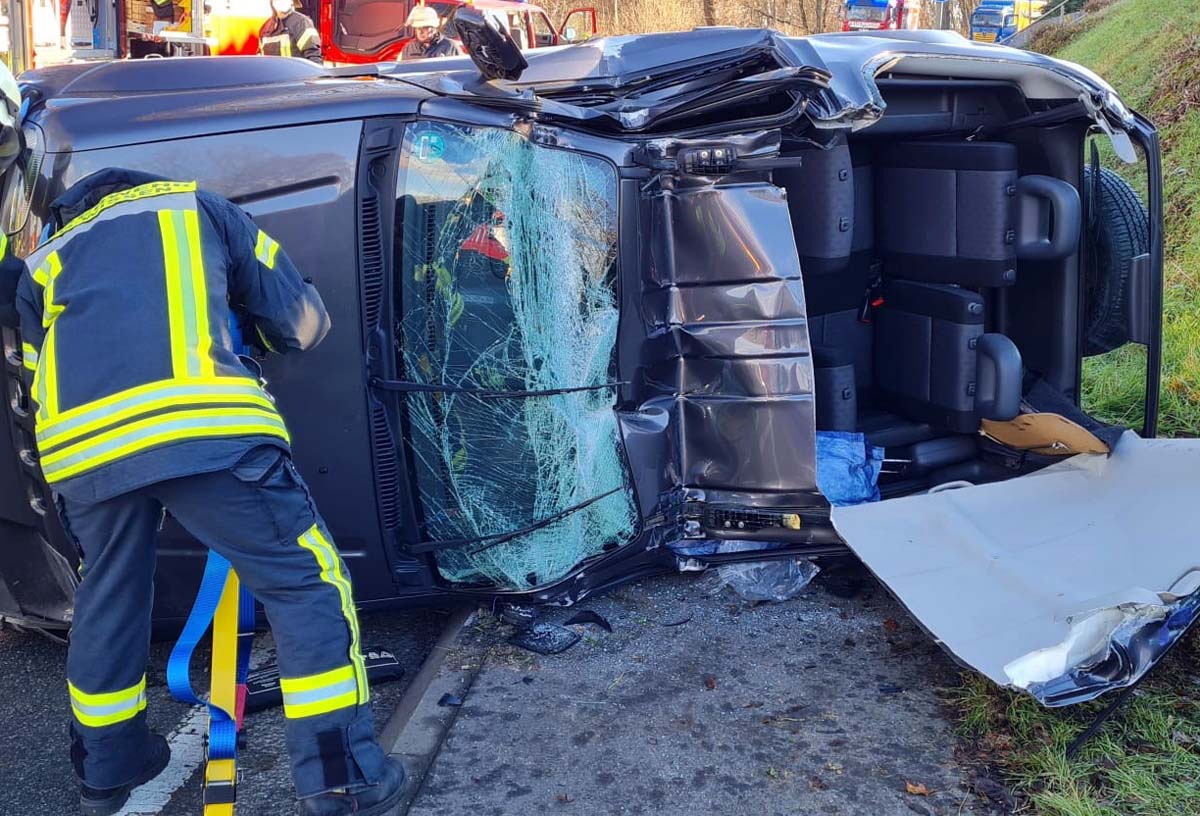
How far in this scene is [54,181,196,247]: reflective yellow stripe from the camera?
2.35m

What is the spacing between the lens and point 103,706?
8.00ft

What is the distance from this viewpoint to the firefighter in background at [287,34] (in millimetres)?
9656

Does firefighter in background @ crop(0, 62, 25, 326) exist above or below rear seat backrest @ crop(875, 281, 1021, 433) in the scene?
above

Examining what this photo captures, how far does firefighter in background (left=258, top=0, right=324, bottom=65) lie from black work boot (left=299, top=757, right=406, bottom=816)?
26.9 feet

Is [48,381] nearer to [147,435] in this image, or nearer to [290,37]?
[147,435]

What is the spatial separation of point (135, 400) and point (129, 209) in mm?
409

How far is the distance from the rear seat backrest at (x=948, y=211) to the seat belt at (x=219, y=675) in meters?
2.50

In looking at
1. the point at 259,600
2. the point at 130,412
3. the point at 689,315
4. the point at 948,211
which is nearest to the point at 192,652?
the point at 259,600

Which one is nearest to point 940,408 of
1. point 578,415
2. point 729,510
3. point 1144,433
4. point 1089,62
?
point 1144,433

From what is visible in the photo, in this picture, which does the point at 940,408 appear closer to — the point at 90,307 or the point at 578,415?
the point at 578,415

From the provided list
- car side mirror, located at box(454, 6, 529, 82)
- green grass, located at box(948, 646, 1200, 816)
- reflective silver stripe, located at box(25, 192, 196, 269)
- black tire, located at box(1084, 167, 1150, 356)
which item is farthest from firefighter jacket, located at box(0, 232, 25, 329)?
black tire, located at box(1084, 167, 1150, 356)

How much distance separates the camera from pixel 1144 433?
3789 mm

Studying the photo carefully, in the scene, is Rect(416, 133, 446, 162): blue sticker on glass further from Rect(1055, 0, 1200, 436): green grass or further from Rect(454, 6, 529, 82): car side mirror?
Rect(1055, 0, 1200, 436): green grass

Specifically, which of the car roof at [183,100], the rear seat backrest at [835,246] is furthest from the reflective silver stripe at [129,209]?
the rear seat backrest at [835,246]
